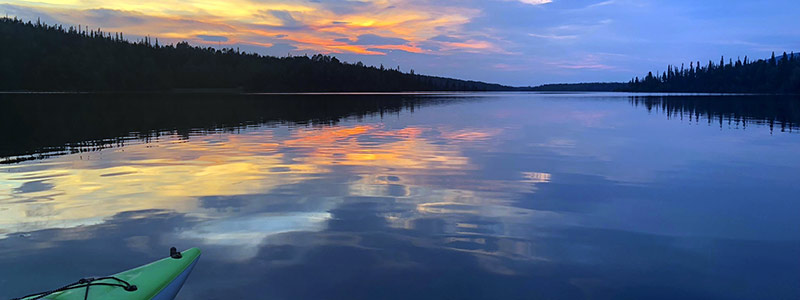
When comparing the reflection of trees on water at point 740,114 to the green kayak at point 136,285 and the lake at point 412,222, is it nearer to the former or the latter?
the lake at point 412,222

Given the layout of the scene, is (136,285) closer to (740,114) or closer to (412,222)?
(412,222)

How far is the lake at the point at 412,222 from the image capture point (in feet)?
30.3

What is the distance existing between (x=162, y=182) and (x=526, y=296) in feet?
47.1

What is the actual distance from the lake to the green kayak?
2.31 ft

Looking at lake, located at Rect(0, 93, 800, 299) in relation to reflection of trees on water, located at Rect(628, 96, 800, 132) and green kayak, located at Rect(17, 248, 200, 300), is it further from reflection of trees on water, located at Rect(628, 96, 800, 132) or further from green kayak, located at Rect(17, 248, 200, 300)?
reflection of trees on water, located at Rect(628, 96, 800, 132)

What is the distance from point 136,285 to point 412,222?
6.92 meters

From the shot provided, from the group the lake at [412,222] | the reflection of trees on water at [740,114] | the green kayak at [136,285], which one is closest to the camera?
the green kayak at [136,285]

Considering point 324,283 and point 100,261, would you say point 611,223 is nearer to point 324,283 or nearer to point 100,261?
point 324,283

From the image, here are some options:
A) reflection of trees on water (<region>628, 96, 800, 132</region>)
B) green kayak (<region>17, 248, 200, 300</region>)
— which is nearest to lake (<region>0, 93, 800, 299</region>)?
green kayak (<region>17, 248, 200, 300</region>)

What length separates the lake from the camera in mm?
9250

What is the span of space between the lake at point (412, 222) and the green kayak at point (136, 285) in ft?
2.31

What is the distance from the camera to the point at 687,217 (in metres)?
13.6

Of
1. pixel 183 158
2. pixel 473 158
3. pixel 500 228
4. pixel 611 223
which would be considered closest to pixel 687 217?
pixel 611 223

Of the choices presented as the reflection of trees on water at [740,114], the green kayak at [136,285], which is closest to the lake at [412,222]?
the green kayak at [136,285]
